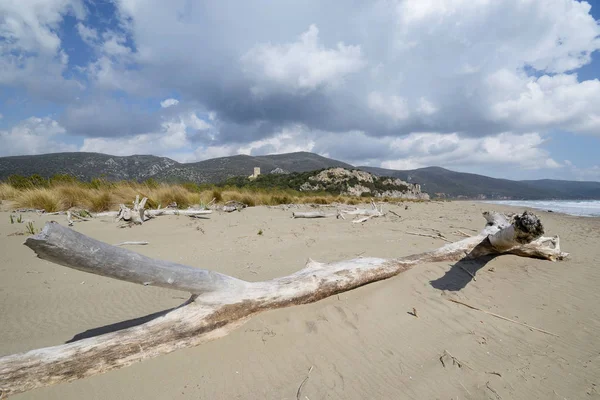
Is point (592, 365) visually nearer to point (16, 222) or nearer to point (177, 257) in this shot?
point (177, 257)

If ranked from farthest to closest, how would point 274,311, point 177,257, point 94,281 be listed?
1. point 177,257
2. point 94,281
3. point 274,311

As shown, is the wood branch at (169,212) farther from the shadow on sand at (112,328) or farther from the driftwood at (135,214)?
the shadow on sand at (112,328)

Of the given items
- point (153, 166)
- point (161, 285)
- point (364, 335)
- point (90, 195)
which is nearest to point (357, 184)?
point (153, 166)

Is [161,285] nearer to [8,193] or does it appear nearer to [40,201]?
[40,201]

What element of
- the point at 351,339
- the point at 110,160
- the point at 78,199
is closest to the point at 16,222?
the point at 78,199

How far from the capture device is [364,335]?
2486 mm

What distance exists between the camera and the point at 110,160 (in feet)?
157

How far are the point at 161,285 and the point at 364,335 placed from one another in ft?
5.59

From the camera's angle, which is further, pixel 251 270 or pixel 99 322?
pixel 251 270

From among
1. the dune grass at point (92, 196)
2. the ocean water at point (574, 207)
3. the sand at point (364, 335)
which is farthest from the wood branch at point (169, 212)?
the ocean water at point (574, 207)

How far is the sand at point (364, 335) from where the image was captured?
6.19 feet

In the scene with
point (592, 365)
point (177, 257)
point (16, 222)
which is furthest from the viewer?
point (16, 222)

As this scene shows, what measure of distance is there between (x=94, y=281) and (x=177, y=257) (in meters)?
1.29

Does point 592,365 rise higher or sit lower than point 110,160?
lower
